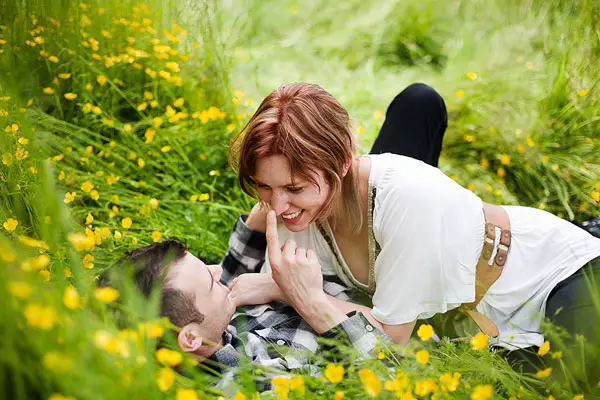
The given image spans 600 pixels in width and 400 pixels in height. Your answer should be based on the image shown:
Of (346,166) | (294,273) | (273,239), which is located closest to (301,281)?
(294,273)

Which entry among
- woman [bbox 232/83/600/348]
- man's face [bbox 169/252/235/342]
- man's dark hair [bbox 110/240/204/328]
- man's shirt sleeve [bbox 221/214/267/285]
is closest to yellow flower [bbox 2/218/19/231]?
man's dark hair [bbox 110/240/204/328]

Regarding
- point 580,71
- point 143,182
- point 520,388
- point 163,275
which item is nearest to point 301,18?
point 580,71

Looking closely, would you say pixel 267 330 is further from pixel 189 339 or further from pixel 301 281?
pixel 189 339

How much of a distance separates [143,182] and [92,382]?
164 cm

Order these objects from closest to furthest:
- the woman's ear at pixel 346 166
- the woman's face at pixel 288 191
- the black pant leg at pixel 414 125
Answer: the woman's face at pixel 288 191 < the woman's ear at pixel 346 166 < the black pant leg at pixel 414 125

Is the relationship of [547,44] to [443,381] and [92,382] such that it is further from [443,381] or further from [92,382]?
[92,382]

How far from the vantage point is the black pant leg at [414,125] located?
2.33 m

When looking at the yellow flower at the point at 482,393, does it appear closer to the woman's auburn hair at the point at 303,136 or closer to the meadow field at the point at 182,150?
the meadow field at the point at 182,150

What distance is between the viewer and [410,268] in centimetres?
170

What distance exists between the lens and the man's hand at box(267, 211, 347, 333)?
1775 mm

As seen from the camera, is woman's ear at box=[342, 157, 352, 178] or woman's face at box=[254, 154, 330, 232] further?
woman's ear at box=[342, 157, 352, 178]

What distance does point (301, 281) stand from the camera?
71.5 inches

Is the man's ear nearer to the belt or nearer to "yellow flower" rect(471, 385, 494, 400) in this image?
"yellow flower" rect(471, 385, 494, 400)

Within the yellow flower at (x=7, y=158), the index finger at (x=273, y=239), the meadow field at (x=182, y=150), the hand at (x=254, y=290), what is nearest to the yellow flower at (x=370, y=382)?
the meadow field at (x=182, y=150)
